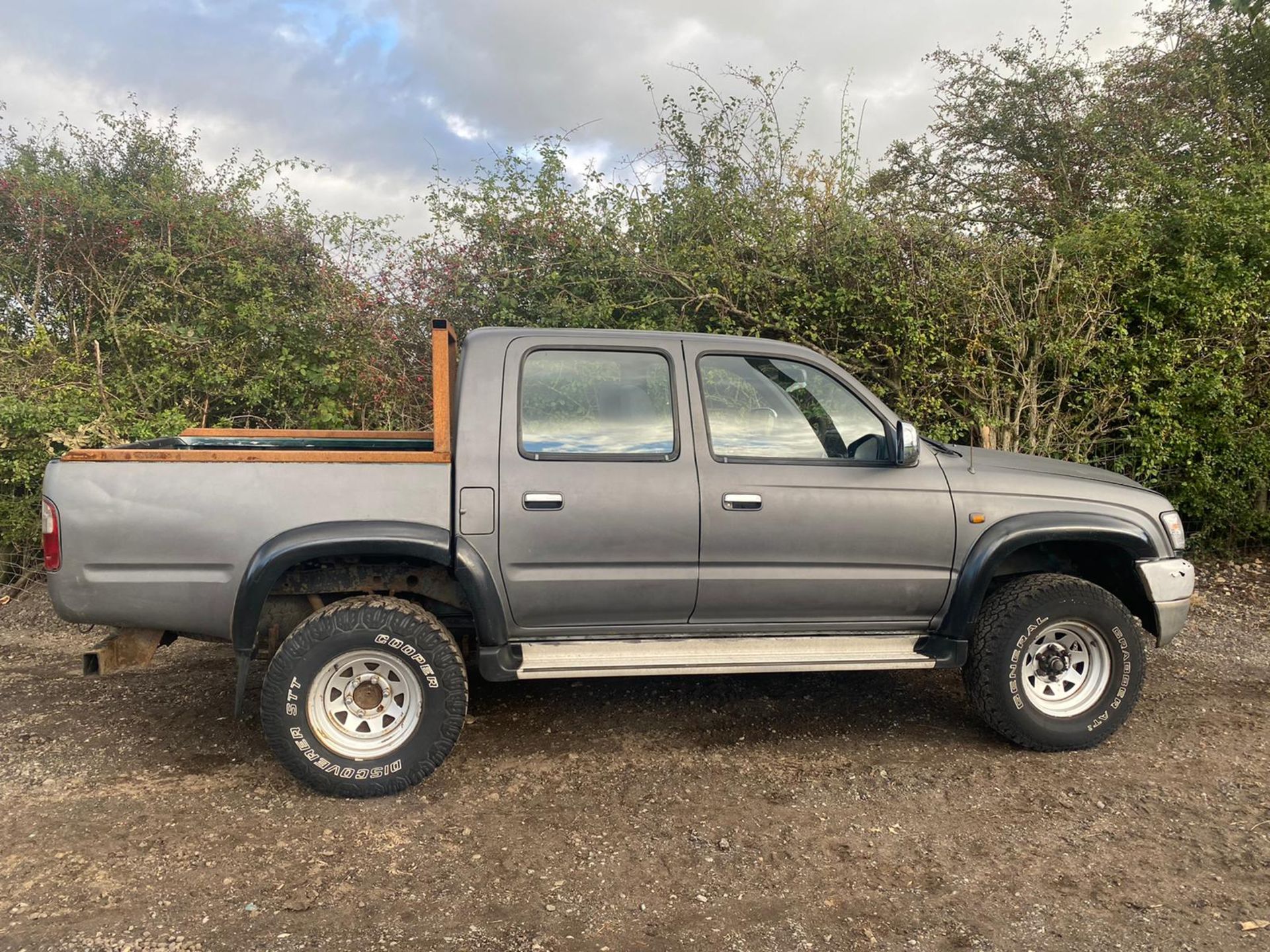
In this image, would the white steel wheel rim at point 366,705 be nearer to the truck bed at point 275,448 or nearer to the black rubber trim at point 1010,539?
the truck bed at point 275,448

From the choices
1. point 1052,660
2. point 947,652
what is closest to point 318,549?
point 947,652

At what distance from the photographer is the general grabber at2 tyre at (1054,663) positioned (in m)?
3.74

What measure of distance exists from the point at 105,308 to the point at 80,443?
2064mm

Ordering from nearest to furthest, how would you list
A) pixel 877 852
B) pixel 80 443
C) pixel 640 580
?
pixel 877 852 < pixel 640 580 < pixel 80 443

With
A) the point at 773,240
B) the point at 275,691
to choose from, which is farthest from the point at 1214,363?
the point at 275,691

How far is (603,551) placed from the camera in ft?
11.5

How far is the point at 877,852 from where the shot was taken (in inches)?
119

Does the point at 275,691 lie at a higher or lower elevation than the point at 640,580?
lower

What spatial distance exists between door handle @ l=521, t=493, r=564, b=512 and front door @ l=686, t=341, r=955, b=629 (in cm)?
62

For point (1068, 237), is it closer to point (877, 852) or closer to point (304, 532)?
point (877, 852)

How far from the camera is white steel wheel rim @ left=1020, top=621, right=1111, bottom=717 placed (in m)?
3.82

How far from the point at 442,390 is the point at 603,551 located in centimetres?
96

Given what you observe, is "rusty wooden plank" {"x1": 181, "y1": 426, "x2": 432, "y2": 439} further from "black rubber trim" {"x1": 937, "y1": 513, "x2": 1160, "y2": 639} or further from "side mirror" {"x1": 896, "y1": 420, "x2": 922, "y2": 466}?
"black rubber trim" {"x1": 937, "y1": 513, "x2": 1160, "y2": 639}

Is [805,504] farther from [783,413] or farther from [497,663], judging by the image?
[497,663]
